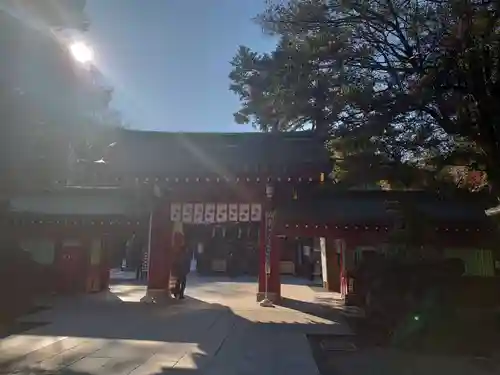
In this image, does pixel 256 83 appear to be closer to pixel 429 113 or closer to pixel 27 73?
pixel 429 113

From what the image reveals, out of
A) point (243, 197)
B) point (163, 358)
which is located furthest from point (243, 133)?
point (163, 358)

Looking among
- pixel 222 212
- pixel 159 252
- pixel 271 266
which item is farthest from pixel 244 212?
pixel 159 252

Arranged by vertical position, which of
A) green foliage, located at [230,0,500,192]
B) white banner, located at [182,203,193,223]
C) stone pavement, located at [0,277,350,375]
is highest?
green foliage, located at [230,0,500,192]

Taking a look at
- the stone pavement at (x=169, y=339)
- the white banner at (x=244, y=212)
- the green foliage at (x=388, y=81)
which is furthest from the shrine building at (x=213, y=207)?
the green foliage at (x=388, y=81)

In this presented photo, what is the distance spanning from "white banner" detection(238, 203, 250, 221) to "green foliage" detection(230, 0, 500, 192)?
5.17m

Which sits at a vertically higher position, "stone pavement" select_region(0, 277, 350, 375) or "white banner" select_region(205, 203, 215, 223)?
"white banner" select_region(205, 203, 215, 223)

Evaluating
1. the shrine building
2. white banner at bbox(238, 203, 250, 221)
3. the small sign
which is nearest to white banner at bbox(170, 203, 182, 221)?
the shrine building

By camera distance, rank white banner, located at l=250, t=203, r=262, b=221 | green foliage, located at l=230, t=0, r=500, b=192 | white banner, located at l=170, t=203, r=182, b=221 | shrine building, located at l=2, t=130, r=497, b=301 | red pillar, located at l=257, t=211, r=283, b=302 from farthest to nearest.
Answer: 1. white banner, located at l=170, t=203, r=182, b=221
2. white banner, located at l=250, t=203, r=262, b=221
3. red pillar, located at l=257, t=211, r=283, b=302
4. shrine building, located at l=2, t=130, r=497, b=301
5. green foliage, located at l=230, t=0, r=500, b=192

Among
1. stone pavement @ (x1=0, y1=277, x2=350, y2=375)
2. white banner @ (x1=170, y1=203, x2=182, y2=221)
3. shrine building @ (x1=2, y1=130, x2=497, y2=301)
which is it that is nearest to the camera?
stone pavement @ (x1=0, y1=277, x2=350, y2=375)

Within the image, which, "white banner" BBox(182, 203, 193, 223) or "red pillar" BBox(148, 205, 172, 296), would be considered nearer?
"red pillar" BBox(148, 205, 172, 296)

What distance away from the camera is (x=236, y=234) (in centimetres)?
2377

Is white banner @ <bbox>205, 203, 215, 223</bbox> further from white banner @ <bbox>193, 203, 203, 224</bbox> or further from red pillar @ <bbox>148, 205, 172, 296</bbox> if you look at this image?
red pillar @ <bbox>148, 205, 172, 296</bbox>

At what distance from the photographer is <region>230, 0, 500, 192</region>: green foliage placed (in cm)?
827

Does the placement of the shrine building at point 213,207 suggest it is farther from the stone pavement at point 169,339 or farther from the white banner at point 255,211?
the stone pavement at point 169,339
